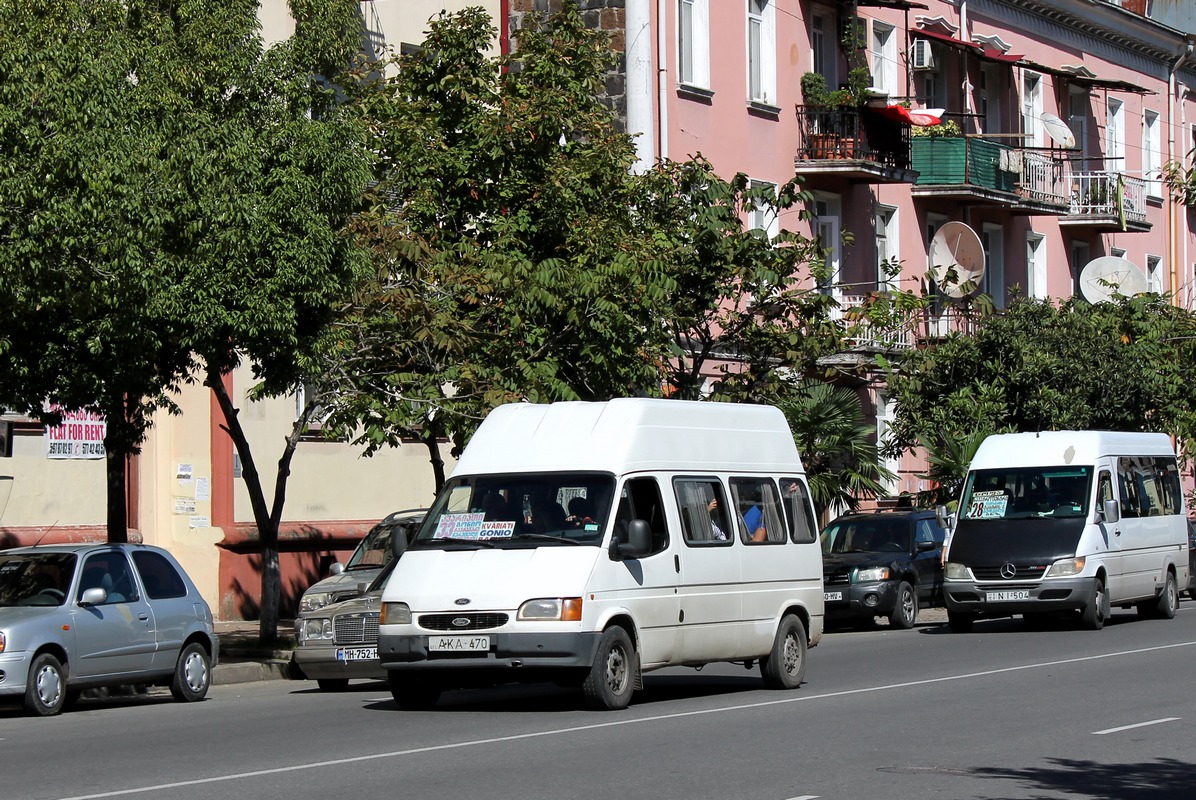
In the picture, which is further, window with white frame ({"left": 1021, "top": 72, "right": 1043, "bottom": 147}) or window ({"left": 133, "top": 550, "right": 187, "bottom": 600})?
window with white frame ({"left": 1021, "top": 72, "right": 1043, "bottom": 147})

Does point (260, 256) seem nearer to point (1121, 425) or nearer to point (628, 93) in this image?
point (628, 93)

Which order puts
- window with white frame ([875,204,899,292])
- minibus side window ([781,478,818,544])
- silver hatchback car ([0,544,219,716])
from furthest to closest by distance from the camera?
window with white frame ([875,204,899,292]), minibus side window ([781,478,818,544]), silver hatchback car ([0,544,219,716])

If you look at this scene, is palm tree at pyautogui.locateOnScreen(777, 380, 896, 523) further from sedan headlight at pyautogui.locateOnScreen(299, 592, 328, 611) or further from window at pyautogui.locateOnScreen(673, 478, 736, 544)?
window at pyautogui.locateOnScreen(673, 478, 736, 544)

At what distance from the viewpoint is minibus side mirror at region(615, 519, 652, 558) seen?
50.0 feet

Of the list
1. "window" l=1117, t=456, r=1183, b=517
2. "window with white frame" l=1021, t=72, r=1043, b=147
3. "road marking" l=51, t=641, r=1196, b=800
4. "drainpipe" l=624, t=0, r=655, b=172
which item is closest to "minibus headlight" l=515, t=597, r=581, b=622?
"road marking" l=51, t=641, r=1196, b=800

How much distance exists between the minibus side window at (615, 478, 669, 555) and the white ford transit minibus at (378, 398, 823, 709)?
1 cm

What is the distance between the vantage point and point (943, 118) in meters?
42.2

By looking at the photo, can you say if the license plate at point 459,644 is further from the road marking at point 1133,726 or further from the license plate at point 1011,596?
the license plate at point 1011,596

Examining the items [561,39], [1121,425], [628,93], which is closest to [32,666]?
[561,39]

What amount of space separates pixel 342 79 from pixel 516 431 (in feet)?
24.9

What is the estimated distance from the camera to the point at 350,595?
66.5ft

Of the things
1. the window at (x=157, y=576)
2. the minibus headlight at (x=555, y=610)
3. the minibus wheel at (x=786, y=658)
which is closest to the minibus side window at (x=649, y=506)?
the minibus headlight at (x=555, y=610)

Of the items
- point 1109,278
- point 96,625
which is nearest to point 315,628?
point 96,625

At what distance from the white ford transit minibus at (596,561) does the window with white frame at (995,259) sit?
28994mm
